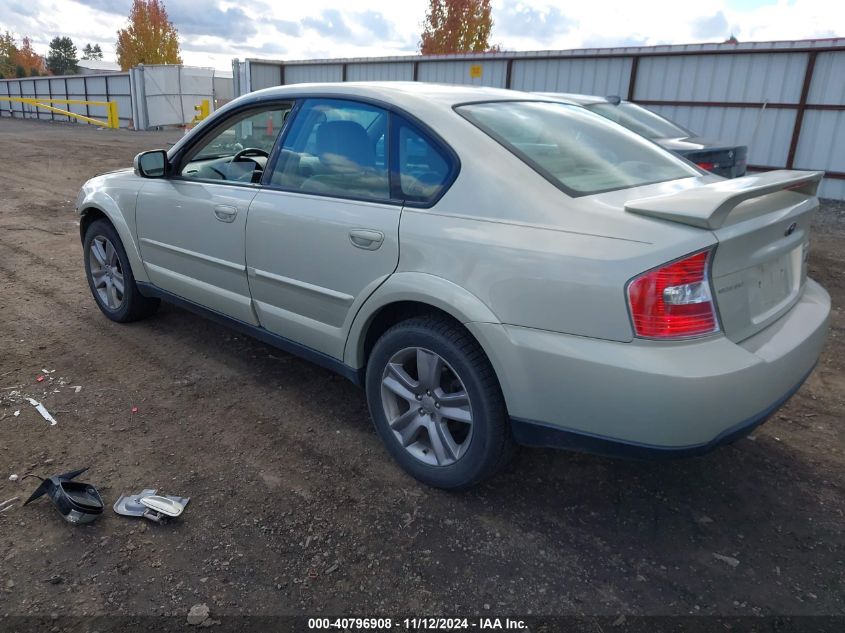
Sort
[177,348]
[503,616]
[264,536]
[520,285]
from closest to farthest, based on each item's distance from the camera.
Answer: [503,616]
[520,285]
[264,536]
[177,348]

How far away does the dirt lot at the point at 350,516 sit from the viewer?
91.3 inches

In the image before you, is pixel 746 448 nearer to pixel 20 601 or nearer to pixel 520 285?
pixel 520 285

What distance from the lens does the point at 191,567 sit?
7.97ft

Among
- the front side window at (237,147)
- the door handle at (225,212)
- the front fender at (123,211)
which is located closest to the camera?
the door handle at (225,212)

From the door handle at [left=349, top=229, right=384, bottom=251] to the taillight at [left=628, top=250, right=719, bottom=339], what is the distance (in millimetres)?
1130

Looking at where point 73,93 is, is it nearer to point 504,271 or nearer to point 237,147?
point 237,147

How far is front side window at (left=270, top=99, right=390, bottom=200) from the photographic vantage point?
3.04 meters

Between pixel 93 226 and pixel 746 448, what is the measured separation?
458 centimetres

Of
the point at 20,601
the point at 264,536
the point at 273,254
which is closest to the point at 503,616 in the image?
the point at 264,536

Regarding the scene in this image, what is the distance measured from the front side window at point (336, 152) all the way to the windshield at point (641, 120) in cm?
483

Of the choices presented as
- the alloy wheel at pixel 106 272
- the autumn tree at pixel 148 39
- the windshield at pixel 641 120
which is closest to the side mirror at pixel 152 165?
the alloy wheel at pixel 106 272

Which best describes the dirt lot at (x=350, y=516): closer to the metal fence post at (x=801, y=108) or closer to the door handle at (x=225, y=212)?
the door handle at (x=225, y=212)

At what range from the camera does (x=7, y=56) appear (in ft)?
233

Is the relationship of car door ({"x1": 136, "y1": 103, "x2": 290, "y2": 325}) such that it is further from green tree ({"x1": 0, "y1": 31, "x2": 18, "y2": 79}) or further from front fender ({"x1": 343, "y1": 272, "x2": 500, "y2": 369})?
green tree ({"x1": 0, "y1": 31, "x2": 18, "y2": 79})
